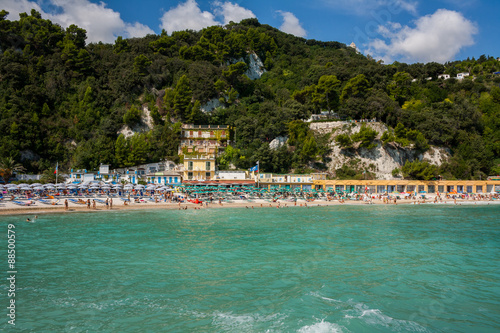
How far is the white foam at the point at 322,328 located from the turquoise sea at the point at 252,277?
0.03m

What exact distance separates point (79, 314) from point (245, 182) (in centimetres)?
3158

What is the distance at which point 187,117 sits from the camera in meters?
50.5

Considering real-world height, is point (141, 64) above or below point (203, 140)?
above

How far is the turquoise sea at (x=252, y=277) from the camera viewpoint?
367 inches

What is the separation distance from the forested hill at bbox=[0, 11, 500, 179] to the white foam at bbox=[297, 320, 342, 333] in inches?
1403

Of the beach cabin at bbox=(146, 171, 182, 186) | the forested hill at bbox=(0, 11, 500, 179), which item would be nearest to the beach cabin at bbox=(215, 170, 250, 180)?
the forested hill at bbox=(0, 11, 500, 179)

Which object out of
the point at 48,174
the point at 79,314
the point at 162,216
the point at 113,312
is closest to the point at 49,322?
the point at 79,314

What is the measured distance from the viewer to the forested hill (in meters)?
45.0

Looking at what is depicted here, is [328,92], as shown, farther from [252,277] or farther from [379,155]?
[252,277]

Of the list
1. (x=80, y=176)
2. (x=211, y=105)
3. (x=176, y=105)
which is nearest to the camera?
(x=80, y=176)

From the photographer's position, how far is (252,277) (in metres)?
12.6

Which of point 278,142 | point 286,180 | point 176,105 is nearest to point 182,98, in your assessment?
point 176,105

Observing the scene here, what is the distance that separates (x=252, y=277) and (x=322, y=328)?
4.13 m

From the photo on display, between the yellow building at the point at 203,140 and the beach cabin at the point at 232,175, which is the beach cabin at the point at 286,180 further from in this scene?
the yellow building at the point at 203,140
